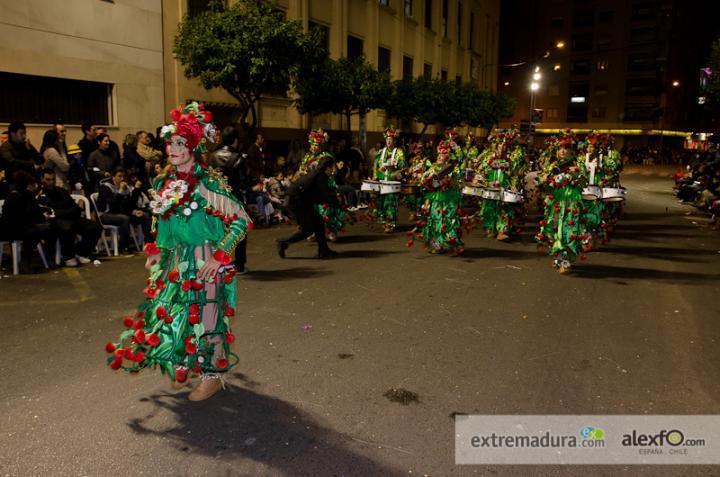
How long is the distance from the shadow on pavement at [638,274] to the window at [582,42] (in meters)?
79.8

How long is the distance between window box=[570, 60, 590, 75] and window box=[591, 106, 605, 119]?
512 centimetres

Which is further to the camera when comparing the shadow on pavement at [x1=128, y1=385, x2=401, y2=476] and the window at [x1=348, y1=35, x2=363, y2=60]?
the window at [x1=348, y1=35, x2=363, y2=60]

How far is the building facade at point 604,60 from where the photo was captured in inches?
3036

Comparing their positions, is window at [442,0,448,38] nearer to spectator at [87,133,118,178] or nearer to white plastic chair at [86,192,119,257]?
spectator at [87,133,118,178]

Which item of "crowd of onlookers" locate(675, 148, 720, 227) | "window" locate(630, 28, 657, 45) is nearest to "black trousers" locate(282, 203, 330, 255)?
"crowd of onlookers" locate(675, 148, 720, 227)

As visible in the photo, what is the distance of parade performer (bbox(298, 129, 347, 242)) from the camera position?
1093 cm

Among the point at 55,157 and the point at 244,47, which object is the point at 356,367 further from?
the point at 244,47

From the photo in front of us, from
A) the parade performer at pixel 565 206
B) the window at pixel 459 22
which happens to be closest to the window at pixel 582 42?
the window at pixel 459 22

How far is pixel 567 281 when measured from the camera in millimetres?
9180

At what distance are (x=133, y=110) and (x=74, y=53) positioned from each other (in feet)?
7.17

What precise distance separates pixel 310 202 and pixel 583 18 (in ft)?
270

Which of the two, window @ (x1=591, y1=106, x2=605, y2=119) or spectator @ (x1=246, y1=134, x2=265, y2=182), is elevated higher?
window @ (x1=591, y1=106, x2=605, y2=119)

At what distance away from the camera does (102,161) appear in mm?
11617

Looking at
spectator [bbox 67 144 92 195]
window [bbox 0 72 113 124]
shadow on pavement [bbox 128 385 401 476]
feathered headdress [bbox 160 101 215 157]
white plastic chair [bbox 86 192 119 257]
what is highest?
window [bbox 0 72 113 124]
